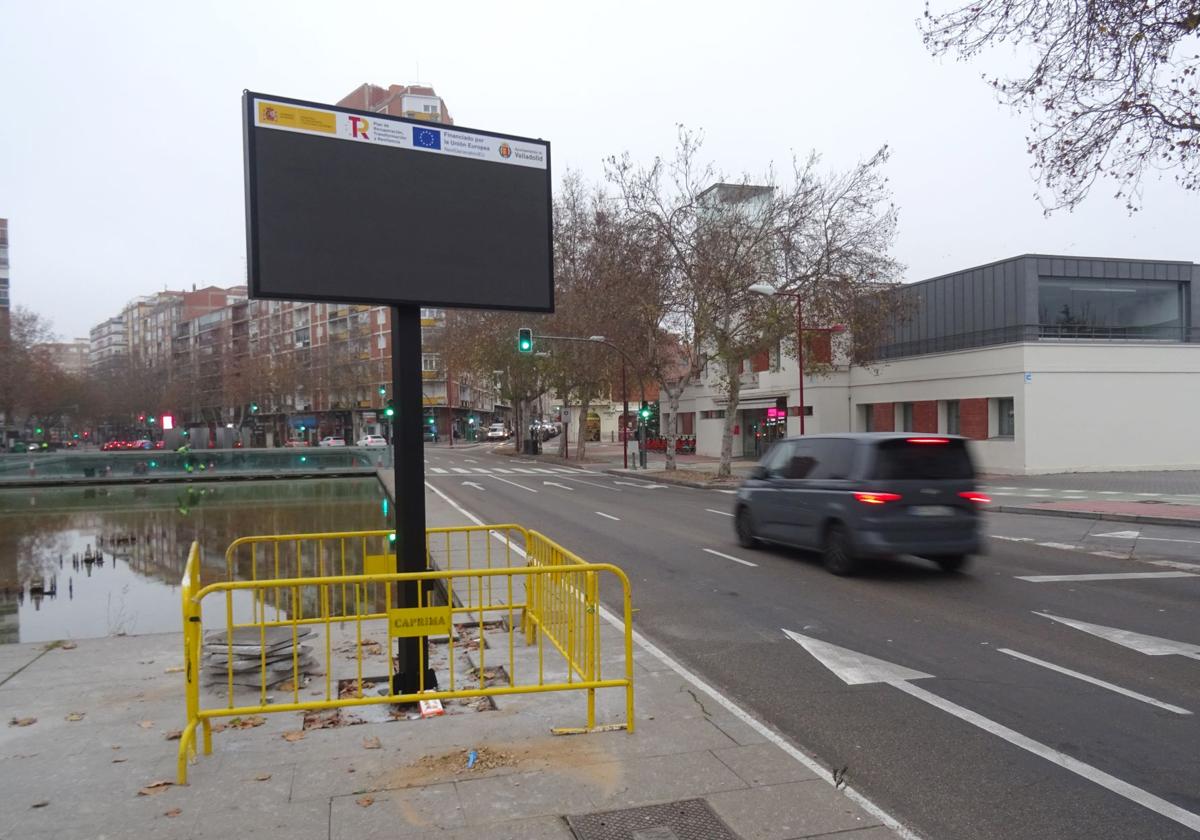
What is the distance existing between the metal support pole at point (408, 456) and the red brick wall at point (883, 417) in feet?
114

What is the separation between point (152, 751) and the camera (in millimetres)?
4934

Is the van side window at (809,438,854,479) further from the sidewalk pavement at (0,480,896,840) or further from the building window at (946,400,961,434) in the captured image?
the building window at (946,400,961,434)

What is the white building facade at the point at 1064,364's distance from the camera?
99.4 ft

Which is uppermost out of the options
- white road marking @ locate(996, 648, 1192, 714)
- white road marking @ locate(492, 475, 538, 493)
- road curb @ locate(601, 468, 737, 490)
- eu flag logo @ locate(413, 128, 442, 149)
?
eu flag logo @ locate(413, 128, 442, 149)

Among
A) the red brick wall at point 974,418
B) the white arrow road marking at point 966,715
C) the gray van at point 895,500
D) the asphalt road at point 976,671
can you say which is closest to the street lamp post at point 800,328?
the red brick wall at point 974,418

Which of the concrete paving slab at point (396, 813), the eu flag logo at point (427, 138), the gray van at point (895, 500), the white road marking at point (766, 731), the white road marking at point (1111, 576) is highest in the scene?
the eu flag logo at point (427, 138)

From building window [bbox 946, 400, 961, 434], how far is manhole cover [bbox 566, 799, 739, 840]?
109 ft

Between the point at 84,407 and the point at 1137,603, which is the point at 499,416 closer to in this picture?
the point at 84,407

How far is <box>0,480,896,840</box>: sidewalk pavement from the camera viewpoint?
399 centimetres

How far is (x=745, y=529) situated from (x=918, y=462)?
3.57 m

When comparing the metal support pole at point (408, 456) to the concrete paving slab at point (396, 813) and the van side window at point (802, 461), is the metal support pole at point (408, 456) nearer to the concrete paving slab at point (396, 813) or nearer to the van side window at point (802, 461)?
the concrete paving slab at point (396, 813)

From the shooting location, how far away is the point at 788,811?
163 inches

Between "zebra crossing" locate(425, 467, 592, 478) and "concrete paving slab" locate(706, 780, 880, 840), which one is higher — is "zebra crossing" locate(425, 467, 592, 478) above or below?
below

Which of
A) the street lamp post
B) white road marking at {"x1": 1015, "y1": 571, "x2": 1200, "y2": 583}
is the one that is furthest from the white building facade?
white road marking at {"x1": 1015, "y1": 571, "x2": 1200, "y2": 583}
